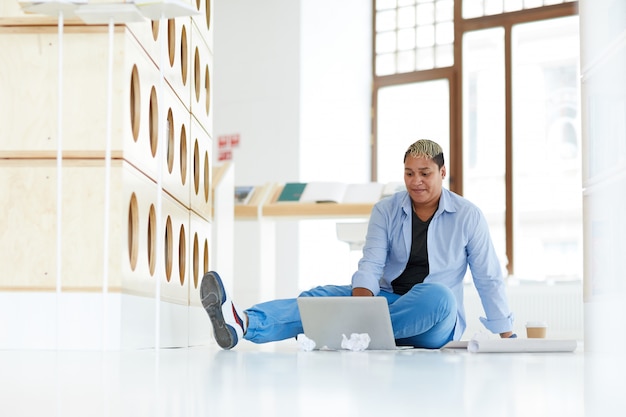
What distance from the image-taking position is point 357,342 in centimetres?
332

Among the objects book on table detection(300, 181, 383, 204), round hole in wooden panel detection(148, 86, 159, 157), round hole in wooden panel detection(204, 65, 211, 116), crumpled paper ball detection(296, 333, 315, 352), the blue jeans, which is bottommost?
crumpled paper ball detection(296, 333, 315, 352)

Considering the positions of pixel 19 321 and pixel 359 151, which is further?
pixel 359 151

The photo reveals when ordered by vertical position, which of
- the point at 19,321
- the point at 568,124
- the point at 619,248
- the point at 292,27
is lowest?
the point at 19,321

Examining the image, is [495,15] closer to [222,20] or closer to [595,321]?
[222,20]

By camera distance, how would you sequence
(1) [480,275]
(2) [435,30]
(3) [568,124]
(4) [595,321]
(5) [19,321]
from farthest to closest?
(2) [435,30], (3) [568,124], (1) [480,275], (5) [19,321], (4) [595,321]

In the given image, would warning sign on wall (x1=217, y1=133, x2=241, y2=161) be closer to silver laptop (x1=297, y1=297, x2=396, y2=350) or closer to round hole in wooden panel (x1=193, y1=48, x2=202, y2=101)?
round hole in wooden panel (x1=193, y1=48, x2=202, y2=101)

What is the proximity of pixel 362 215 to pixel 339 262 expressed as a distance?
2590 mm

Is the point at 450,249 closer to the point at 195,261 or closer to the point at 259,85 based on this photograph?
the point at 195,261

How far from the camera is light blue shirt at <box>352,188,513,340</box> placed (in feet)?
11.8

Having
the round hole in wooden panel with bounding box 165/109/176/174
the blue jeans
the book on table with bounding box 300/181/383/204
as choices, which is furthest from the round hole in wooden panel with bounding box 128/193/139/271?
the book on table with bounding box 300/181/383/204

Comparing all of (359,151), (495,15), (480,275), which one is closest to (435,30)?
(495,15)

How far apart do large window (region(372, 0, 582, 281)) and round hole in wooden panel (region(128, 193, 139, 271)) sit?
515 centimetres

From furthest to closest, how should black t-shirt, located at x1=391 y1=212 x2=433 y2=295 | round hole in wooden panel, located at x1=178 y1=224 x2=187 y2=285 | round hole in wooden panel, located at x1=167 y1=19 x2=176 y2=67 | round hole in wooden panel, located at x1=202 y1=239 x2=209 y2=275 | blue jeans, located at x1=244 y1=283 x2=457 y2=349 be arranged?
round hole in wooden panel, located at x1=202 y1=239 x2=209 y2=275
round hole in wooden panel, located at x1=178 y1=224 x2=187 y2=285
round hole in wooden panel, located at x1=167 y1=19 x2=176 y2=67
black t-shirt, located at x1=391 y1=212 x2=433 y2=295
blue jeans, located at x1=244 y1=283 x2=457 y2=349

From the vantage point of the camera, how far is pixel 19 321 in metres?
2.98
